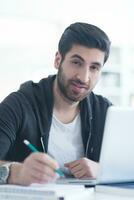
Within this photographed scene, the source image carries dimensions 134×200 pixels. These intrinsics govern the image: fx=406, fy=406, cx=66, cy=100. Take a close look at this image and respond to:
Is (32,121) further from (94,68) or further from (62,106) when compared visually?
(94,68)

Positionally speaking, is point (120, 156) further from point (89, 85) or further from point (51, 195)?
point (89, 85)

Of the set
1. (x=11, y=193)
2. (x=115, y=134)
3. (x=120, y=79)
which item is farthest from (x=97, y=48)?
(x=120, y=79)

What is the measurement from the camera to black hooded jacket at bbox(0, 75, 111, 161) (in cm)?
140

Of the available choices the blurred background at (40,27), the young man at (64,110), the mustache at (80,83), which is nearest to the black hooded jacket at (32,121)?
the young man at (64,110)

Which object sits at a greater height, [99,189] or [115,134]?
[115,134]

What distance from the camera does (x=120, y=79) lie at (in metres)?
4.09

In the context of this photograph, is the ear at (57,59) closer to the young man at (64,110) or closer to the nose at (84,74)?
the young man at (64,110)

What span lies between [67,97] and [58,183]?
0.59 m

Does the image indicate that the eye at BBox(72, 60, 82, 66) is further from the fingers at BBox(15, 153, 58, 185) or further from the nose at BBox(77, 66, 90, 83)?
the fingers at BBox(15, 153, 58, 185)

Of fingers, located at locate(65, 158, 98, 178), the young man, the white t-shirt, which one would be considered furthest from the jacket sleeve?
fingers, located at locate(65, 158, 98, 178)

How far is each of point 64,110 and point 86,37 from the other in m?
0.30

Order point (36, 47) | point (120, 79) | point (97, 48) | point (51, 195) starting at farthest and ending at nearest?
point (120, 79) → point (36, 47) → point (97, 48) → point (51, 195)

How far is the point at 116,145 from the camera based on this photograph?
0.95 metres

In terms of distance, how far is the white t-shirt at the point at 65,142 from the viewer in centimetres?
149
